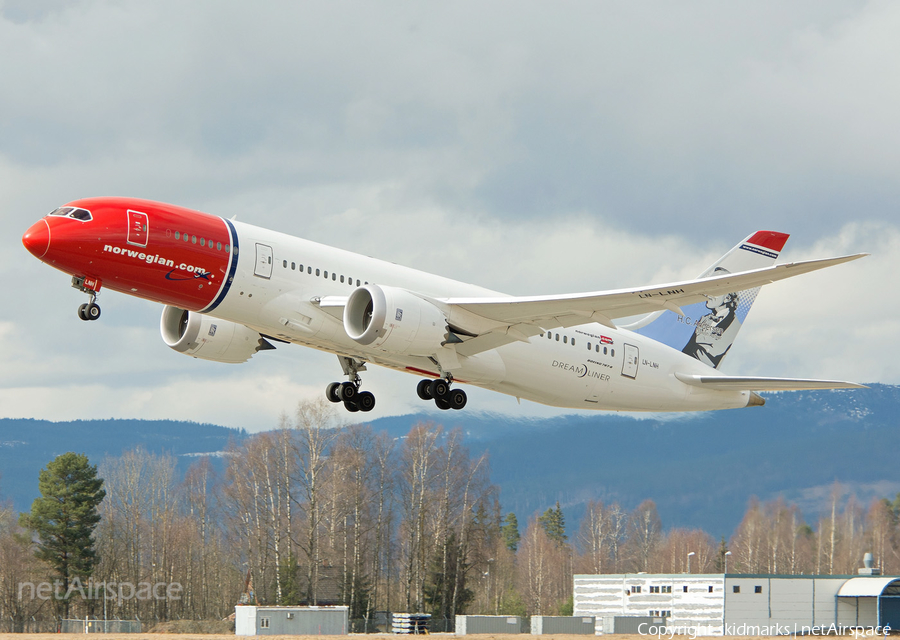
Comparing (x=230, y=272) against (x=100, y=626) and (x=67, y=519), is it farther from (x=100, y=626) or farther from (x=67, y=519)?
(x=67, y=519)

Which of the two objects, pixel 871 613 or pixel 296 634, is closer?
pixel 296 634

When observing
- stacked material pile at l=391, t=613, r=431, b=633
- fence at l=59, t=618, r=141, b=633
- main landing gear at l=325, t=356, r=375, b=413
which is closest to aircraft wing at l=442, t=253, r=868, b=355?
main landing gear at l=325, t=356, r=375, b=413

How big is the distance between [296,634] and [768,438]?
132 metres

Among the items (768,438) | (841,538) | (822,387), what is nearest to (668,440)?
(768,438)

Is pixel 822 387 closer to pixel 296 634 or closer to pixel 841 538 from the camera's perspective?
pixel 296 634

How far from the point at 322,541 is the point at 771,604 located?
1113 inches

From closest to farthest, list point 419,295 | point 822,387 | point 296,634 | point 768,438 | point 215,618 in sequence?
point 419,295, point 822,387, point 296,634, point 215,618, point 768,438

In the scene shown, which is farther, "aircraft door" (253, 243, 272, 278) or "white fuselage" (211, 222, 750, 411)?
"white fuselage" (211, 222, 750, 411)

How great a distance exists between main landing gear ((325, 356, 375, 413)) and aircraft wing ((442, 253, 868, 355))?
13.9ft

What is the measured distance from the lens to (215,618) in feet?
222

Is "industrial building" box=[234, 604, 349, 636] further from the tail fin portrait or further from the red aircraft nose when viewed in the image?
the red aircraft nose

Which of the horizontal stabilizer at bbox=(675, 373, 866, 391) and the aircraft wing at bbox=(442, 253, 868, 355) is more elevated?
the aircraft wing at bbox=(442, 253, 868, 355)

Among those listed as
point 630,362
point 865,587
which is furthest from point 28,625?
point 865,587

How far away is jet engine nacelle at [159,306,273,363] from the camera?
30312 millimetres
